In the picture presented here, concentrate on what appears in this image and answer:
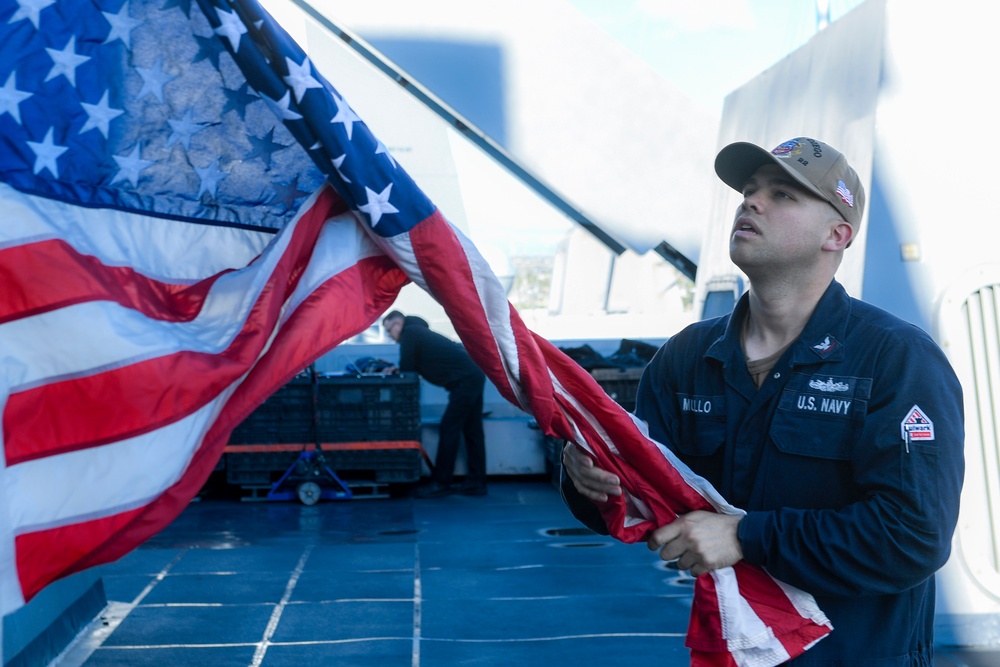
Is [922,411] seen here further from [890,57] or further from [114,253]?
[890,57]

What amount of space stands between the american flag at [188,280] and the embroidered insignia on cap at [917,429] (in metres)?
0.47

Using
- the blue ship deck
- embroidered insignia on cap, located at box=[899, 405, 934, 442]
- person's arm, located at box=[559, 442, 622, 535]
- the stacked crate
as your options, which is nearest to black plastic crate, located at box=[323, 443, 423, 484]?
the stacked crate

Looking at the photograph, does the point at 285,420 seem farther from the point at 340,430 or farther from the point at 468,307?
the point at 468,307

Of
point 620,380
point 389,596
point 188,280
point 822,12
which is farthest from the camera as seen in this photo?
point 620,380

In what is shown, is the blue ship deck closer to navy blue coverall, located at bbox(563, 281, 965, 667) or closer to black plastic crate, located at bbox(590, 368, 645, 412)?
black plastic crate, located at bbox(590, 368, 645, 412)

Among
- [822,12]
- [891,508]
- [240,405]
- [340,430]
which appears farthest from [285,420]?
[891,508]

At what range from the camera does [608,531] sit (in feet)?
9.18

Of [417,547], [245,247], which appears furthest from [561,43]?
[245,247]

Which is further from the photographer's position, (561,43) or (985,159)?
(561,43)

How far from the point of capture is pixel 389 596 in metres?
6.78

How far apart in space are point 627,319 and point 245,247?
12.9m

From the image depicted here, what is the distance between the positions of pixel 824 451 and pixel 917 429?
0.23 m

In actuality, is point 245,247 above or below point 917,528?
above

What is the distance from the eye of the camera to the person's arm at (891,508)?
2.30m
